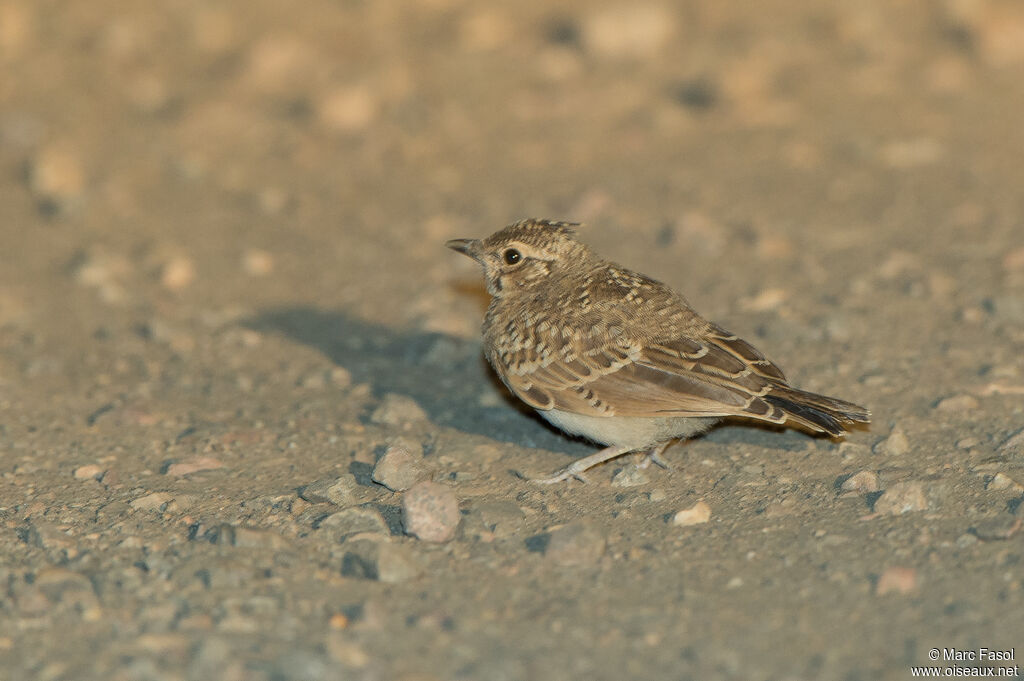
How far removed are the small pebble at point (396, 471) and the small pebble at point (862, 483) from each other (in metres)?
1.96

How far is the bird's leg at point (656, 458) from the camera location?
18.3ft

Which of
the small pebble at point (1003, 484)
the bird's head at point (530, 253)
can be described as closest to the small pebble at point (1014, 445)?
the small pebble at point (1003, 484)

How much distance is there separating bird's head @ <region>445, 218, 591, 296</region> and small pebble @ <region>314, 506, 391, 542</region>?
1.72 m

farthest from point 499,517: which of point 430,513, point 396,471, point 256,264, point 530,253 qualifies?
point 256,264

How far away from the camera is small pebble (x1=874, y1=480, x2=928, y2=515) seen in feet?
16.2

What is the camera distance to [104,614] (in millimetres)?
4289

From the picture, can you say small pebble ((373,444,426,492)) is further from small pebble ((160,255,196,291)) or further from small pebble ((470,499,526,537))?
small pebble ((160,255,196,291))

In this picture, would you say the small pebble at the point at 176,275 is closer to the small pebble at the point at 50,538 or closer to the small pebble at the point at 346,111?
the small pebble at the point at 346,111

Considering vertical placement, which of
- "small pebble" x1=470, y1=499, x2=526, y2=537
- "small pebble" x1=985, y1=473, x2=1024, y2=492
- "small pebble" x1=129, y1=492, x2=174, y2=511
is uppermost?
"small pebble" x1=985, y1=473, x2=1024, y2=492

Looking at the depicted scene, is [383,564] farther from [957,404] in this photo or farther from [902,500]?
[957,404]

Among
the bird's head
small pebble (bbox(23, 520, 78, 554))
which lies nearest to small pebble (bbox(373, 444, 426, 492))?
the bird's head

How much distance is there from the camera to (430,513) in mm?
4914

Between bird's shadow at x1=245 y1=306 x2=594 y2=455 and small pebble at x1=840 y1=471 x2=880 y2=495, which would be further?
bird's shadow at x1=245 y1=306 x2=594 y2=455

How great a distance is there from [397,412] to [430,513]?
135cm
